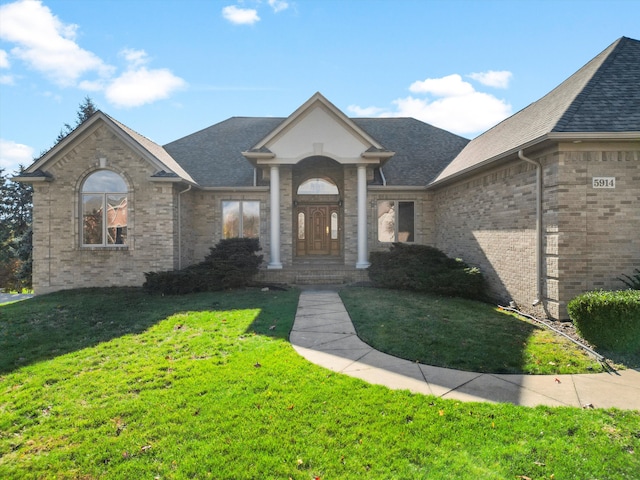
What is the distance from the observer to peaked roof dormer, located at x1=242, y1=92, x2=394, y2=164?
13.7m

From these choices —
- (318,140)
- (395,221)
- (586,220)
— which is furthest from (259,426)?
(395,221)

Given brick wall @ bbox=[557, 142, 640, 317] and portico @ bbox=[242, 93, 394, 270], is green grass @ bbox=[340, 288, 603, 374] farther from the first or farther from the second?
portico @ bbox=[242, 93, 394, 270]

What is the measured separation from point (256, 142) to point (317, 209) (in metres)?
4.00

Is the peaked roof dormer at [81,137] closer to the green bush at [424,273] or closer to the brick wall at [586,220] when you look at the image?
the green bush at [424,273]

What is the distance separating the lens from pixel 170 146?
18062mm

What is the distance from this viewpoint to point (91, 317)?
A: 848 cm

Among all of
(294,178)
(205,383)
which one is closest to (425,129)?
(294,178)

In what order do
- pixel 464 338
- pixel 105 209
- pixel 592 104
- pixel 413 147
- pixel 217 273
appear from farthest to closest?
pixel 413 147
pixel 105 209
pixel 217 273
pixel 592 104
pixel 464 338

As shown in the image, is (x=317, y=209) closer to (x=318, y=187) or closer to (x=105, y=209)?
(x=318, y=187)

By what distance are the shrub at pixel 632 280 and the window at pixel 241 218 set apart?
38.3ft

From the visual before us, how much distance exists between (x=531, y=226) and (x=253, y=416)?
303 inches

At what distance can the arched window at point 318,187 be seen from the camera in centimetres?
1662

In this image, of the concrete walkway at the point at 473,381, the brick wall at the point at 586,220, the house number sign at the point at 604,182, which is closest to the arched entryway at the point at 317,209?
the brick wall at the point at 586,220

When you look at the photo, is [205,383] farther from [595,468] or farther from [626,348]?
[626,348]
